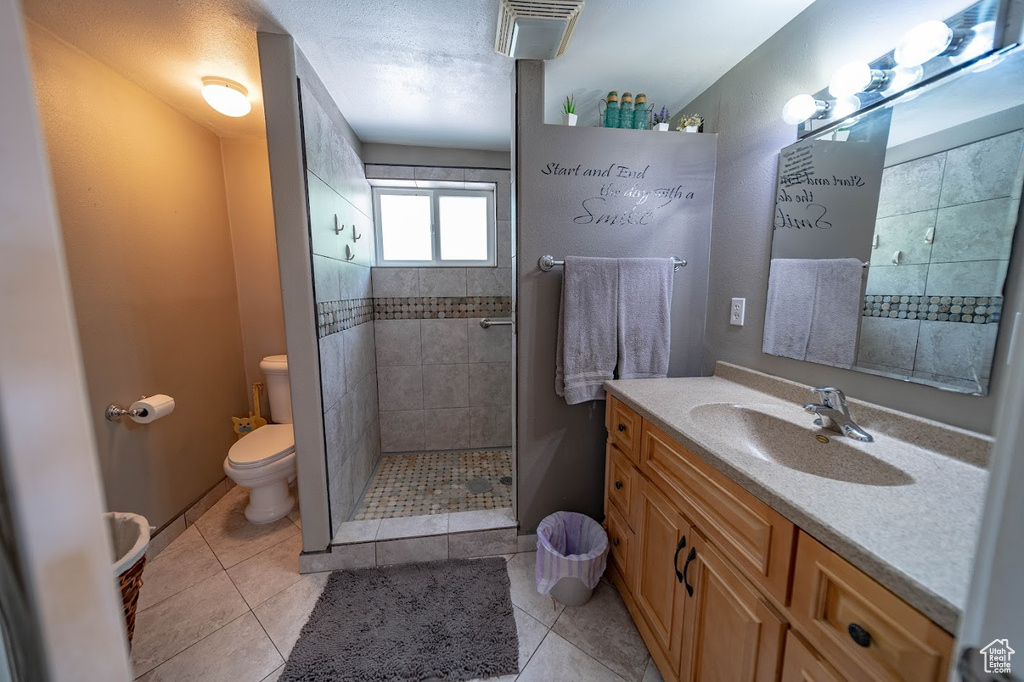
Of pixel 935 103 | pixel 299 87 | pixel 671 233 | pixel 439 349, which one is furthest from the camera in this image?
pixel 439 349

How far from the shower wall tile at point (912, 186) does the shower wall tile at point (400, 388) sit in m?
2.43

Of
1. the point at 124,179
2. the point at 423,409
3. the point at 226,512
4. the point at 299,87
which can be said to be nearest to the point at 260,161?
the point at 124,179

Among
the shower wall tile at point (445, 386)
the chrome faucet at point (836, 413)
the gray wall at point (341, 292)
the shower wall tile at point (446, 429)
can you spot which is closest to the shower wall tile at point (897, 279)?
the chrome faucet at point (836, 413)

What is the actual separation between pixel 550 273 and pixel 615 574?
4.23ft

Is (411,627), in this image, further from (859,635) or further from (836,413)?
(836,413)

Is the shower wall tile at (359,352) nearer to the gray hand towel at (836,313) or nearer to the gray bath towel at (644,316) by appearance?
the gray bath towel at (644,316)

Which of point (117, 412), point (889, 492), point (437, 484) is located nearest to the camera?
point (889, 492)

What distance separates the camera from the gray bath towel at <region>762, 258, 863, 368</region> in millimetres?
1068

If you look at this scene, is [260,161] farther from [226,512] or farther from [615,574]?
[615,574]

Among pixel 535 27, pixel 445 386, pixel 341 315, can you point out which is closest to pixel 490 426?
pixel 445 386

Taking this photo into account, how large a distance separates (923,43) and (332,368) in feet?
7.18

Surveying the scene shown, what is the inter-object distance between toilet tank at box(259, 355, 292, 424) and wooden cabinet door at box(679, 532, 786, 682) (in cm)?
Result: 220

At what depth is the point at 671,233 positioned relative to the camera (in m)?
1.59

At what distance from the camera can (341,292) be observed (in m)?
1.80
